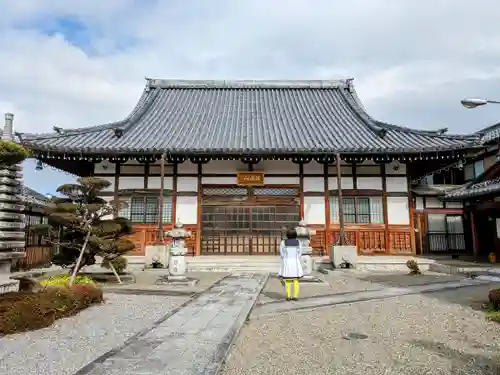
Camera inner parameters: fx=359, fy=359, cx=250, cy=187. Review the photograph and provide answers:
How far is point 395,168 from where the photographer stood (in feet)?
56.6

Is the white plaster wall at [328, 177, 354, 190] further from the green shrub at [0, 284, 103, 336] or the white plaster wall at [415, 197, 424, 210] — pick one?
the green shrub at [0, 284, 103, 336]

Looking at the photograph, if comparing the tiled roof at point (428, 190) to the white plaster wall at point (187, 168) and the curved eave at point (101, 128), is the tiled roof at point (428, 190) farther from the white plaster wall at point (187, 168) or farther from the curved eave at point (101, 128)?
the curved eave at point (101, 128)

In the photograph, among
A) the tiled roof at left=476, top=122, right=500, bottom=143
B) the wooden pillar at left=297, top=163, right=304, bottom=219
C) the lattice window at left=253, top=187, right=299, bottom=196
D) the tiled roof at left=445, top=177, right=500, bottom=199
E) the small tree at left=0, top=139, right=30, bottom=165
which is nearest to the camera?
the small tree at left=0, top=139, right=30, bottom=165

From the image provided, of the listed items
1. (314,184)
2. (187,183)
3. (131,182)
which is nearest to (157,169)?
(131,182)

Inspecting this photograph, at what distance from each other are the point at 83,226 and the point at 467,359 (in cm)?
934

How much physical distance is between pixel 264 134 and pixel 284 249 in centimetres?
1083

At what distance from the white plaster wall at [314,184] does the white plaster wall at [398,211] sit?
3.20m

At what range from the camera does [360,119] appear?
800 inches

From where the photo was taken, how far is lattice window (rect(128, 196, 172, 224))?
16766 mm

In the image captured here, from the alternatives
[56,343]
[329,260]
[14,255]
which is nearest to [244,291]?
[56,343]

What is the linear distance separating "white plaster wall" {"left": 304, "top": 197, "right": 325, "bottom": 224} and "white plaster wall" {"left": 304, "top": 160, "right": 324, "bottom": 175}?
51.0 inches

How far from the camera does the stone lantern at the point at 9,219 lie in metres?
8.40

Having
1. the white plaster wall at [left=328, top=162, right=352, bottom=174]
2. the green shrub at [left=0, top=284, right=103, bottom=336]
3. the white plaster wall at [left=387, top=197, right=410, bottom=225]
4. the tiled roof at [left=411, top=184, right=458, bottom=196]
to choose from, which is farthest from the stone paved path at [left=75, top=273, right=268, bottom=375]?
the tiled roof at [left=411, top=184, right=458, bottom=196]

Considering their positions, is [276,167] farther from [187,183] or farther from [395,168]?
[395,168]
